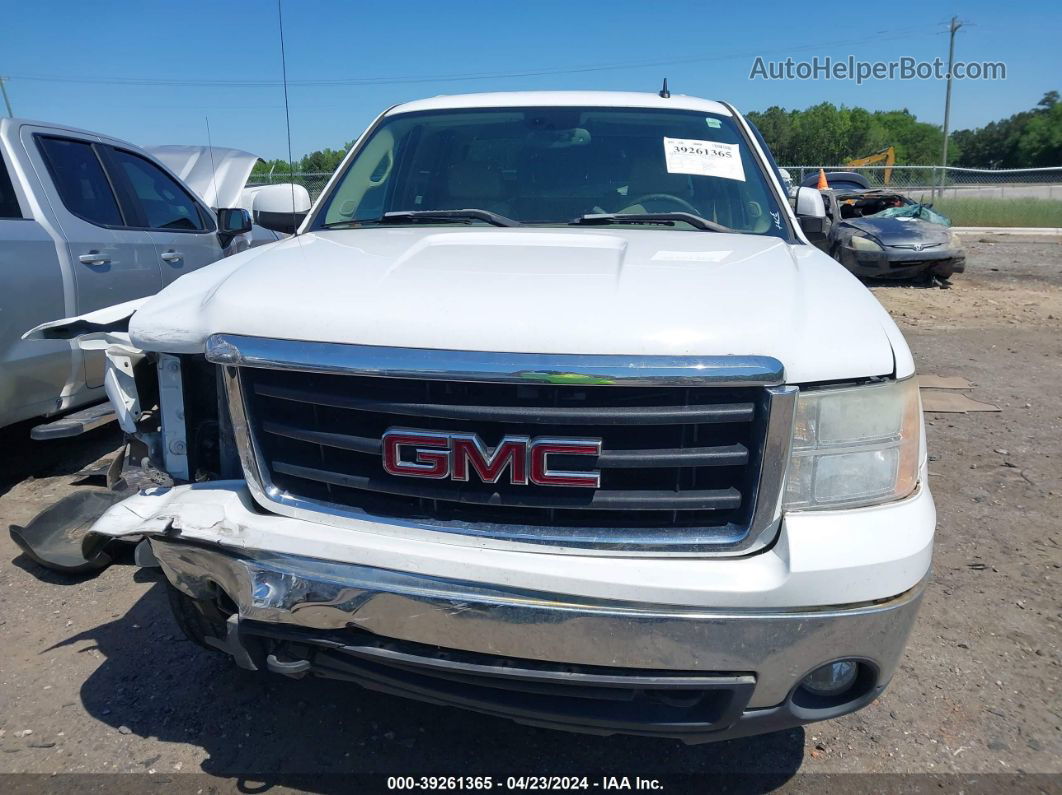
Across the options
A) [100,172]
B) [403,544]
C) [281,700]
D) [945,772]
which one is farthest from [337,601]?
[100,172]

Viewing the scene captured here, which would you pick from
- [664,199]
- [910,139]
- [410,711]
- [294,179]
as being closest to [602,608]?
[410,711]

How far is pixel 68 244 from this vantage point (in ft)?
14.2

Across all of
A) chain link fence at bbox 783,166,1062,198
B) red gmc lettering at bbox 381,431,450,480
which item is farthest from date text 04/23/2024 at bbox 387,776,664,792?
chain link fence at bbox 783,166,1062,198

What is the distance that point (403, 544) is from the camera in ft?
6.36

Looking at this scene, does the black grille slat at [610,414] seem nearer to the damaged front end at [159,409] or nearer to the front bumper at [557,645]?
the front bumper at [557,645]

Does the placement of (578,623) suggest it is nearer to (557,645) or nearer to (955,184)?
(557,645)

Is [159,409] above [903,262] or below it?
above

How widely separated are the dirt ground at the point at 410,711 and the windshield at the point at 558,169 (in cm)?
169

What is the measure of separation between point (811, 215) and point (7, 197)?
3880 mm

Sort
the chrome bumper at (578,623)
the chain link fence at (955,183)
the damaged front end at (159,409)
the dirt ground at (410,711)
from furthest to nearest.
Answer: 1. the chain link fence at (955,183)
2. the dirt ground at (410,711)
3. the damaged front end at (159,409)
4. the chrome bumper at (578,623)

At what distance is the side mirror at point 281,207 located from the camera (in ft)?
11.8

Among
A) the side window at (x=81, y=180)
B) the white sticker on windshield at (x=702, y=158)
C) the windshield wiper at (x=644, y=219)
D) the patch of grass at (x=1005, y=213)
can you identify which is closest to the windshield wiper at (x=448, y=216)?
the windshield wiper at (x=644, y=219)

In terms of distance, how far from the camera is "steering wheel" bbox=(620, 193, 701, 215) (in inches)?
129

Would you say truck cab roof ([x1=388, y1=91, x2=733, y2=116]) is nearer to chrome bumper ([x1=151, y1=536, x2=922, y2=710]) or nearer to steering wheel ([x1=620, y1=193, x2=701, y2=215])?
steering wheel ([x1=620, y1=193, x2=701, y2=215])
